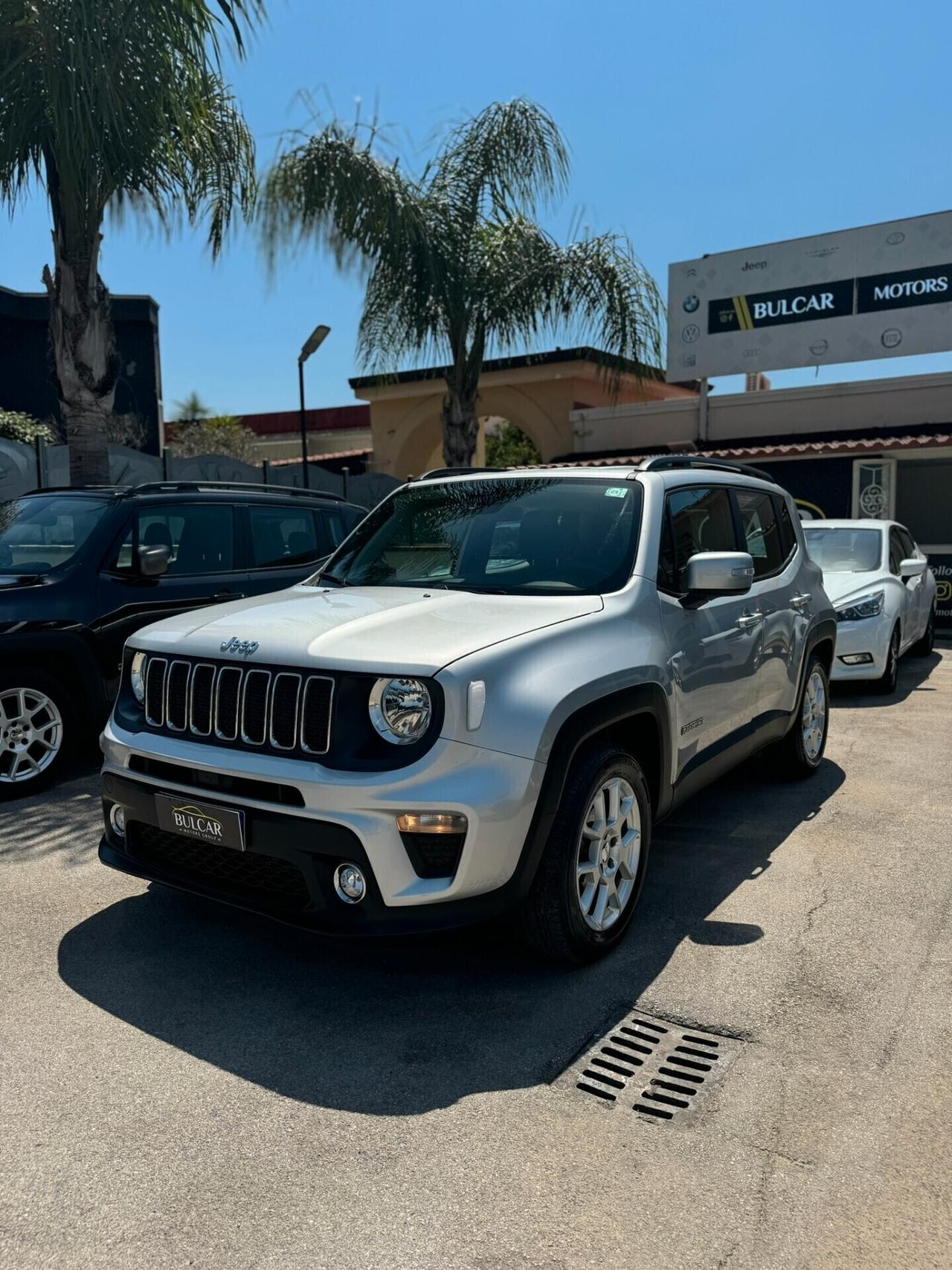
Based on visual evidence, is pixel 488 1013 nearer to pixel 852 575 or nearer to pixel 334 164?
pixel 852 575

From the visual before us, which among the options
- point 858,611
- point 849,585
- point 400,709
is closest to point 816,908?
point 400,709

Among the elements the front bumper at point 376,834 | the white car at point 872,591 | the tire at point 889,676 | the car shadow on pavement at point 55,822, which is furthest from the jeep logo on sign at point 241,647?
the tire at point 889,676

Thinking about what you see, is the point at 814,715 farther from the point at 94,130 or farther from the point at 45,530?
the point at 94,130

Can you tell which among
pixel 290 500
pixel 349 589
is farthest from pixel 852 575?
pixel 349 589

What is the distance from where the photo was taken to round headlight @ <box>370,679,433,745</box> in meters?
3.09

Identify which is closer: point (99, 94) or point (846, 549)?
point (99, 94)

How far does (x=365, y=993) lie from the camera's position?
342cm

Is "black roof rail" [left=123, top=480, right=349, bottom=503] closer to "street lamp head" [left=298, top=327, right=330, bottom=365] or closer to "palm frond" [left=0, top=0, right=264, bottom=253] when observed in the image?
"palm frond" [left=0, top=0, right=264, bottom=253]

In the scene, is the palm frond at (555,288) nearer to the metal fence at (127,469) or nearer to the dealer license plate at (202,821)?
the metal fence at (127,469)

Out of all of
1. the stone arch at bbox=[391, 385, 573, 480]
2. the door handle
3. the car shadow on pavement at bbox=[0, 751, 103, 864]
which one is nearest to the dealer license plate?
the car shadow on pavement at bbox=[0, 751, 103, 864]

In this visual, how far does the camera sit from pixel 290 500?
24.1 ft

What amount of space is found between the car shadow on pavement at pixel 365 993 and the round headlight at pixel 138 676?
3.00 ft

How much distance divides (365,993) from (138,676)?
4.74 feet

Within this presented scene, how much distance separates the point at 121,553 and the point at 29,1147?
4.16m
